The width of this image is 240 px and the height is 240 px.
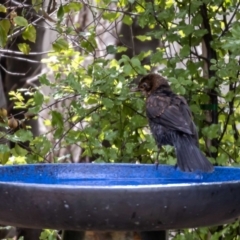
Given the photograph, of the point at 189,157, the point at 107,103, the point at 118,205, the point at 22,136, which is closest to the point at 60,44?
the point at 107,103

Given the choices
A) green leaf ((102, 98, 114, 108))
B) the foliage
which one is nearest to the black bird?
the foliage

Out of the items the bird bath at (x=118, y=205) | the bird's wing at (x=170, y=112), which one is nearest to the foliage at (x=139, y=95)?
the bird's wing at (x=170, y=112)

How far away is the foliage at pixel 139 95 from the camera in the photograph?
4895 millimetres

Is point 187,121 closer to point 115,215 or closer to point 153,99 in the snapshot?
point 153,99

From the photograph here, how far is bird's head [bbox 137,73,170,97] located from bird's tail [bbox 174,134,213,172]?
80cm

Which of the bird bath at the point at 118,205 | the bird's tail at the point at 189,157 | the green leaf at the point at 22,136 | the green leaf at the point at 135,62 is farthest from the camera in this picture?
the green leaf at the point at 135,62

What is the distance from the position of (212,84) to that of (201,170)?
1479mm

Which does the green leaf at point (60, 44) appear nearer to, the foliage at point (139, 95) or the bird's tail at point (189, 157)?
the foliage at point (139, 95)

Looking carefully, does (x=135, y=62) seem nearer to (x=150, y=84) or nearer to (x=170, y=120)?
(x=170, y=120)

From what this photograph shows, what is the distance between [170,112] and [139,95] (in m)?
0.68

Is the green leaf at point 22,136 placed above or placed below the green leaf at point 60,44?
below

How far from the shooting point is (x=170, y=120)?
4848mm

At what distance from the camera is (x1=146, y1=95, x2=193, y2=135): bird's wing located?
4703 mm

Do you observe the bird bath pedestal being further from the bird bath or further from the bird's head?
the bird's head
